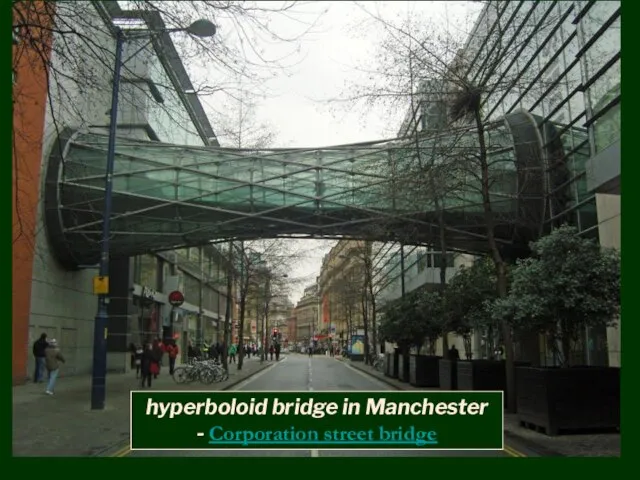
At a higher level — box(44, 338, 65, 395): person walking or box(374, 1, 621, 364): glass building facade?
box(374, 1, 621, 364): glass building facade

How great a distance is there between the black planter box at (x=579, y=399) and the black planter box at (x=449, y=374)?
22.6 ft

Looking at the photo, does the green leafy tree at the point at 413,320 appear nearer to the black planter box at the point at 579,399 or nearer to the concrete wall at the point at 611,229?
the concrete wall at the point at 611,229

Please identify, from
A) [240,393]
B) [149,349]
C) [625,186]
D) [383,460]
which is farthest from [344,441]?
[149,349]

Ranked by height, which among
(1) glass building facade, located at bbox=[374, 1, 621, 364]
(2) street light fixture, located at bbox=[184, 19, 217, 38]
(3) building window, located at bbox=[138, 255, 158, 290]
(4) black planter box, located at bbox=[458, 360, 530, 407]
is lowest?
(4) black planter box, located at bbox=[458, 360, 530, 407]

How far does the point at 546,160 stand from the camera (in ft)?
58.3

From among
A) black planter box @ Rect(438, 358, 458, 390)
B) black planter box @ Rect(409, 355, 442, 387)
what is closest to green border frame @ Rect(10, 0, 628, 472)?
black planter box @ Rect(438, 358, 458, 390)

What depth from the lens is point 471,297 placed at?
18203mm

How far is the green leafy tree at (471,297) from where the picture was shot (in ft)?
59.1

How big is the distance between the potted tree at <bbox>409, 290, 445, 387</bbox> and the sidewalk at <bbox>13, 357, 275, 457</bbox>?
10.2 m

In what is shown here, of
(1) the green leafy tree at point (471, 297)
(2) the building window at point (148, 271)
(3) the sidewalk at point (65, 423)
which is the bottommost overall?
(3) the sidewalk at point (65, 423)

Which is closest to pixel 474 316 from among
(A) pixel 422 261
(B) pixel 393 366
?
(B) pixel 393 366

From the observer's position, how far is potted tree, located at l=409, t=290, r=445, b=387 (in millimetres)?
22359

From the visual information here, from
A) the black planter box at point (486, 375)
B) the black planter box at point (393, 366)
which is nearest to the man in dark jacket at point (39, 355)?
the black planter box at point (486, 375)

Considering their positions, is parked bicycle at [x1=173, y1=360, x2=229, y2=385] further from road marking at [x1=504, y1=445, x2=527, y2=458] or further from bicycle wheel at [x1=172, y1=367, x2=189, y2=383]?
road marking at [x1=504, y1=445, x2=527, y2=458]
